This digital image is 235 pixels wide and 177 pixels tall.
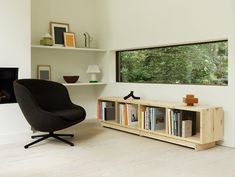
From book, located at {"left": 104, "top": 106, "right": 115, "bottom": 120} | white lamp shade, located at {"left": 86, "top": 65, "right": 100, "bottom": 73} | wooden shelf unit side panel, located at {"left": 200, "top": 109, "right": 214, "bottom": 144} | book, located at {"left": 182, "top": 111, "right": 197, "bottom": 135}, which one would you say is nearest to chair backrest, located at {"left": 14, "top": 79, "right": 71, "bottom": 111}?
book, located at {"left": 104, "top": 106, "right": 115, "bottom": 120}

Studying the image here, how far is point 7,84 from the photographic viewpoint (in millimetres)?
4203

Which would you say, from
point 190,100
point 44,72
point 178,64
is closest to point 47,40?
point 44,72

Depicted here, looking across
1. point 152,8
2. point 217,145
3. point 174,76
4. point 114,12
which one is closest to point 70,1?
point 114,12

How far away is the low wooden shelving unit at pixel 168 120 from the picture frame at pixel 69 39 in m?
1.16

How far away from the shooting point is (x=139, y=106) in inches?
176

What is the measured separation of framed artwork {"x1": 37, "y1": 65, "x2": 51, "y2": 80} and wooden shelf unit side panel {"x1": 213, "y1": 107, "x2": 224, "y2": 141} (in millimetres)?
2899

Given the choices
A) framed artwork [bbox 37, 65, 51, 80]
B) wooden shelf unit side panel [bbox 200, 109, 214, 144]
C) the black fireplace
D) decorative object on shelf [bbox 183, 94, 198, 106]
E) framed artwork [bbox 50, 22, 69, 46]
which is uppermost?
framed artwork [bbox 50, 22, 69, 46]

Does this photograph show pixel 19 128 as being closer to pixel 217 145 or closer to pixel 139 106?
pixel 139 106

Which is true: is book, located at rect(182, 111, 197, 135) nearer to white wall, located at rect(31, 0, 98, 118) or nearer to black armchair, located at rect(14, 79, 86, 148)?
black armchair, located at rect(14, 79, 86, 148)

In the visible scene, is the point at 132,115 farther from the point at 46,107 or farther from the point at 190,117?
the point at 46,107

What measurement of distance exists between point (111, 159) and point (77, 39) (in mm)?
Result: 2977

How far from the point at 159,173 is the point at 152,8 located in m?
Result: 2.83

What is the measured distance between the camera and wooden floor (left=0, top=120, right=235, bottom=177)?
2898mm

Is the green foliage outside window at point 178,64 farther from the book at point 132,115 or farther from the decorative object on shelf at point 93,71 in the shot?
the book at point 132,115
